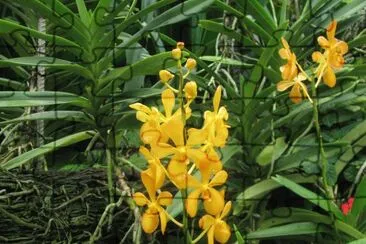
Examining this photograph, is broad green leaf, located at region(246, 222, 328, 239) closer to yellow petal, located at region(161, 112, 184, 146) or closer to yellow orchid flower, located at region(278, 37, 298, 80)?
yellow orchid flower, located at region(278, 37, 298, 80)

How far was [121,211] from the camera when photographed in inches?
41.8

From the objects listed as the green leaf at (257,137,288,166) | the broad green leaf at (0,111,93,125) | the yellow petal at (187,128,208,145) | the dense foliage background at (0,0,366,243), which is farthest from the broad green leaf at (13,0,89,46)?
the yellow petal at (187,128,208,145)

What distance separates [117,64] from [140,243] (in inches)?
19.6

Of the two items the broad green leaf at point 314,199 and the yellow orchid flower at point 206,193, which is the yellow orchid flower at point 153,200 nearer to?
the yellow orchid flower at point 206,193

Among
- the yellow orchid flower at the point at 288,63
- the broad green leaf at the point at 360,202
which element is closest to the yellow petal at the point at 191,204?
the yellow orchid flower at the point at 288,63

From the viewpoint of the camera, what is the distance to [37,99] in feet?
3.41

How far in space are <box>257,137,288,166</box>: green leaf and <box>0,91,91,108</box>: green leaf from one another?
27cm

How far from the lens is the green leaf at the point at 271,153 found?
110cm

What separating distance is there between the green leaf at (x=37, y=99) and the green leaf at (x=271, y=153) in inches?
10.7

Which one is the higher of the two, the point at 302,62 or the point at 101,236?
the point at 302,62

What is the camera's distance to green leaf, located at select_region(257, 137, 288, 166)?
1104mm

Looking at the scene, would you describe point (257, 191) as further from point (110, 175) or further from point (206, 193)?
point (206, 193)

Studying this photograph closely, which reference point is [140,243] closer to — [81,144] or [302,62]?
[81,144]

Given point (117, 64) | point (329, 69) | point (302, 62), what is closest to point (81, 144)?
point (117, 64)
